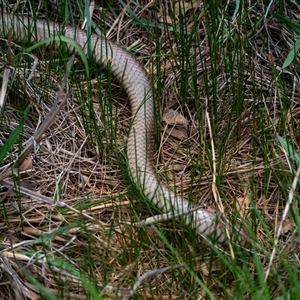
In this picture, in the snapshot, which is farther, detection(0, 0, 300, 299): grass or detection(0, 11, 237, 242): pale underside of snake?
detection(0, 11, 237, 242): pale underside of snake

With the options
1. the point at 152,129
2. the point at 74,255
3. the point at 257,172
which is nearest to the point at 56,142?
the point at 152,129

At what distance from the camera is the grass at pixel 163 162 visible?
2195mm

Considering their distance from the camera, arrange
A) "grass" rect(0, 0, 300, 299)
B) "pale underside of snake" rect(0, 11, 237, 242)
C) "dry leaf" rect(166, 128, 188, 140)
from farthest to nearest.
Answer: "dry leaf" rect(166, 128, 188, 140)
"pale underside of snake" rect(0, 11, 237, 242)
"grass" rect(0, 0, 300, 299)

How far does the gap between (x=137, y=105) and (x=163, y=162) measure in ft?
1.31

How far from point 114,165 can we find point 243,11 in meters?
1.04

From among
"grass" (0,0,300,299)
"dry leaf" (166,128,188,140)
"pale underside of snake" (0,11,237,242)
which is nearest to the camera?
"grass" (0,0,300,299)

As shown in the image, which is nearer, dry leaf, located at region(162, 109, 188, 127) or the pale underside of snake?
the pale underside of snake

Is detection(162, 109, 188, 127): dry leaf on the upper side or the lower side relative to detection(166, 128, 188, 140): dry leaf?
upper

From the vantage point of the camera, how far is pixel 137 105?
9.94 feet

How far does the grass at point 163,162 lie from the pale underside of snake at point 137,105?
0.04m

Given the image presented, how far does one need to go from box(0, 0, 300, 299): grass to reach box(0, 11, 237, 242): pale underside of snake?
0.04m

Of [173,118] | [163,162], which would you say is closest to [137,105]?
[173,118]

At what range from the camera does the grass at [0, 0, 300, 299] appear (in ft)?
7.20

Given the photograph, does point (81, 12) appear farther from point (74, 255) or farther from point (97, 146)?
point (74, 255)
